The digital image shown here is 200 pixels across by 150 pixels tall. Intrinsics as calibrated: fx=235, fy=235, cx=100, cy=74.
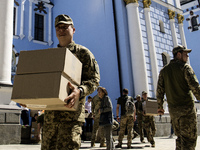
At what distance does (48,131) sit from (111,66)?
11.0 meters

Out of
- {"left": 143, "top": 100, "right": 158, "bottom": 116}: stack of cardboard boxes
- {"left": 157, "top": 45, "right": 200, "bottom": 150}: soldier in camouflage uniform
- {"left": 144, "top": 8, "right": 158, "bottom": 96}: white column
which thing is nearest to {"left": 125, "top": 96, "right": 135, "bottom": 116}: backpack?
{"left": 143, "top": 100, "right": 158, "bottom": 116}: stack of cardboard boxes

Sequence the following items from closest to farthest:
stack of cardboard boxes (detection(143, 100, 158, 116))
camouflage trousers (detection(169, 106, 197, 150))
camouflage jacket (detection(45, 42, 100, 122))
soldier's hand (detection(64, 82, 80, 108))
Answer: soldier's hand (detection(64, 82, 80, 108))
camouflage jacket (detection(45, 42, 100, 122))
camouflage trousers (detection(169, 106, 197, 150))
stack of cardboard boxes (detection(143, 100, 158, 116))

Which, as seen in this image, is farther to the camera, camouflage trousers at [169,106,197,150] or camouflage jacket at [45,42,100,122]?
camouflage trousers at [169,106,197,150]

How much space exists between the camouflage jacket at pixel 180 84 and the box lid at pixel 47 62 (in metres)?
2.01

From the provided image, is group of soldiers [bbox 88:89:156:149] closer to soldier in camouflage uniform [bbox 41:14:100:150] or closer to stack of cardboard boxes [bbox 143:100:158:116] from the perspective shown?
stack of cardboard boxes [bbox 143:100:158:116]

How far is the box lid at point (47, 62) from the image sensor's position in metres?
2.04

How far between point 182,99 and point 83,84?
181cm

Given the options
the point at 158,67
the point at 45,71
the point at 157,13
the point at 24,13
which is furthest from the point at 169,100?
the point at 24,13

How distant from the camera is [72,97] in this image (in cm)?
212

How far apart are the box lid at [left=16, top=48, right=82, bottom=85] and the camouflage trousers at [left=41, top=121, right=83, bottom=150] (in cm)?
49

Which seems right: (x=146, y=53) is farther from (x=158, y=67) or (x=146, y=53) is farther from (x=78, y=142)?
(x=78, y=142)

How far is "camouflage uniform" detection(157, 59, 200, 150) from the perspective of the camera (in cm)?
335

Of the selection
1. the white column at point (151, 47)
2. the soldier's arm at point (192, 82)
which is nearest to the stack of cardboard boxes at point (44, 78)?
the soldier's arm at point (192, 82)

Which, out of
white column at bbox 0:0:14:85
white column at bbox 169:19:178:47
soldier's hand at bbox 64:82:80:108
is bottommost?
soldier's hand at bbox 64:82:80:108
